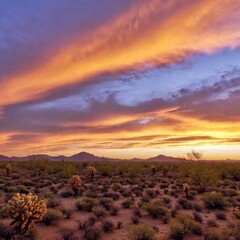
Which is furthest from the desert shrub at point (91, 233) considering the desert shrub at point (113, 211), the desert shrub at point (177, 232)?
the desert shrub at point (113, 211)

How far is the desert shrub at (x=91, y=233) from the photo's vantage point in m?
13.5

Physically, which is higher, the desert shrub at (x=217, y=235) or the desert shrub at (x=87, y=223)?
the desert shrub at (x=87, y=223)

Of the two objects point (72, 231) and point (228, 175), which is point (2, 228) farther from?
point (228, 175)

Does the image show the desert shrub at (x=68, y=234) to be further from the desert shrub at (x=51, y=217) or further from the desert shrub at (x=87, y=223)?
the desert shrub at (x=51, y=217)

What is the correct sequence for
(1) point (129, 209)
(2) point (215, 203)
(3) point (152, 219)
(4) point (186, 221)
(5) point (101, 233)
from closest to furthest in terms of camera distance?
(5) point (101, 233), (4) point (186, 221), (3) point (152, 219), (1) point (129, 209), (2) point (215, 203)

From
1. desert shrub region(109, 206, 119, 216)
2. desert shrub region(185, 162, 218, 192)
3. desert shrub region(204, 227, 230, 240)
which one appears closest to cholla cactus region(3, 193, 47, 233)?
desert shrub region(109, 206, 119, 216)

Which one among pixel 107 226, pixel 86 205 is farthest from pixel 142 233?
pixel 86 205

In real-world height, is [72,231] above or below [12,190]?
below

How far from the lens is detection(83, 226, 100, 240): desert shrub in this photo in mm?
13547

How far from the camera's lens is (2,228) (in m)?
13.3

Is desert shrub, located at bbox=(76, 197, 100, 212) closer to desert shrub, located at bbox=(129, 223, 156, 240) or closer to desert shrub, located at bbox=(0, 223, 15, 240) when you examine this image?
desert shrub, located at bbox=(129, 223, 156, 240)

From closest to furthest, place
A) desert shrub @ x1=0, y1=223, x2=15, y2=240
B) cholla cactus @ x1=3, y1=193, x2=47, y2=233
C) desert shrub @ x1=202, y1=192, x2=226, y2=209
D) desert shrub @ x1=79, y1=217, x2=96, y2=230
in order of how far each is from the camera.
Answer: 1. desert shrub @ x1=0, y1=223, x2=15, y2=240
2. cholla cactus @ x1=3, y1=193, x2=47, y2=233
3. desert shrub @ x1=79, y1=217, x2=96, y2=230
4. desert shrub @ x1=202, y1=192, x2=226, y2=209

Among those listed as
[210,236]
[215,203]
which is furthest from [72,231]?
[215,203]

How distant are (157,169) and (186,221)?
36.6 metres
